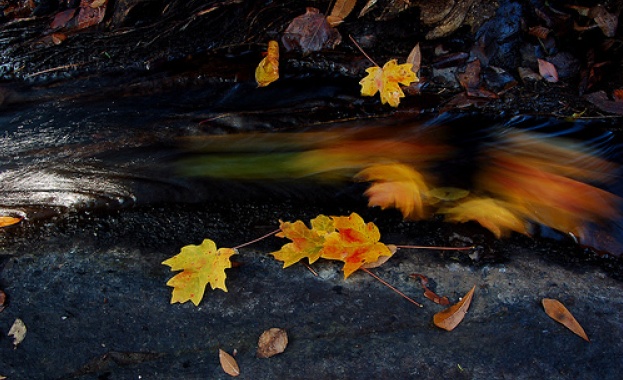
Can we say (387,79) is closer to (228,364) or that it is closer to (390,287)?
(390,287)

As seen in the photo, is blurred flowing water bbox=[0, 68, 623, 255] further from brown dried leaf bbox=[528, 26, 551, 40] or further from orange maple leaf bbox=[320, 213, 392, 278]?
brown dried leaf bbox=[528, 26, 551, 40]

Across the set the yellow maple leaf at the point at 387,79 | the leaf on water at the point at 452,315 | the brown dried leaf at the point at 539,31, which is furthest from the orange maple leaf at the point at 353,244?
the brown dried leaf at the point at 539,31

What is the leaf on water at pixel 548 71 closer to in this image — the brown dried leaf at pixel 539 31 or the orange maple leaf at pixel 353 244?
the brown dried leaf at pixel 539 31

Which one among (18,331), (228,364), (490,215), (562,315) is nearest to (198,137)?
(18,331)

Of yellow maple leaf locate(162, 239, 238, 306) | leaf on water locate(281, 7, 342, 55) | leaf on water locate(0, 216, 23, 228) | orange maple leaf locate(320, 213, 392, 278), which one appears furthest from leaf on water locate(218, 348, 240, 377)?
leaf on water locate(281, 7, 342, 55)

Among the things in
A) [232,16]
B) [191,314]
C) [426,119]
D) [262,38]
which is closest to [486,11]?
[426,119]

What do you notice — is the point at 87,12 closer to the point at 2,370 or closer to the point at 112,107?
the point at 112,107

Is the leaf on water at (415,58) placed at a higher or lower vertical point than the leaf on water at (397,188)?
higher
